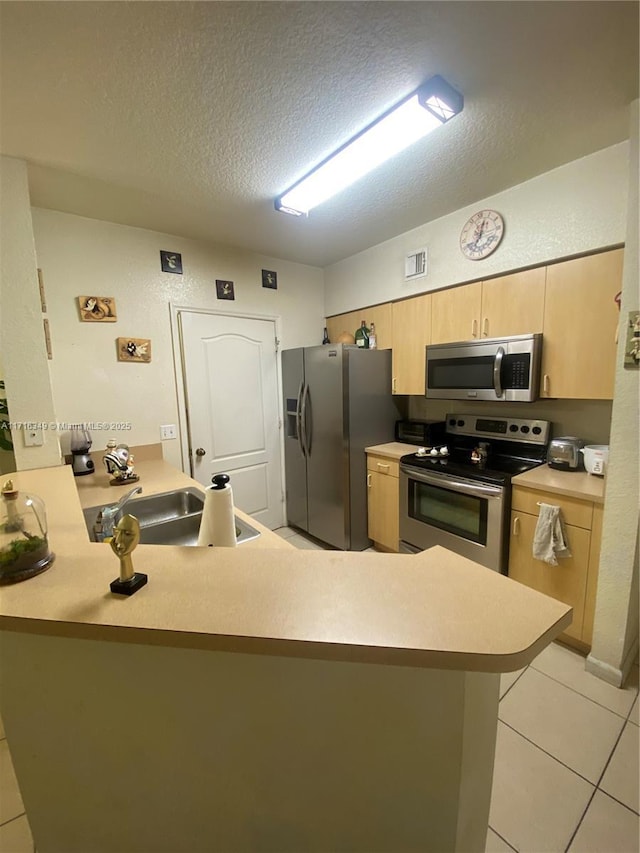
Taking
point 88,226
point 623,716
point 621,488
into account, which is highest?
point 88,226

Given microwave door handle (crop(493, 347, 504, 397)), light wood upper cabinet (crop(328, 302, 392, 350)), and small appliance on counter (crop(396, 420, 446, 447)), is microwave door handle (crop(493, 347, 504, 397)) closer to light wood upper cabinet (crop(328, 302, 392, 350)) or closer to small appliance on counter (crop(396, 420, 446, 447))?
small appliance on counter (crop(396, 420, 446, 447))

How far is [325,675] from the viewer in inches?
28.0

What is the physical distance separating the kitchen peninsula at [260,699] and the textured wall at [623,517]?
1224 mm

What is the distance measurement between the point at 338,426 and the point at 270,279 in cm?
149

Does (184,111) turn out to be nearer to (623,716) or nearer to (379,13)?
(379,13)

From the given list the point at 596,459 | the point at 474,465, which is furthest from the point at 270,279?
the point at 596,459

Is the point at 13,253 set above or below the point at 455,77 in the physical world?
below

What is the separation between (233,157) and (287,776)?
2321 mm

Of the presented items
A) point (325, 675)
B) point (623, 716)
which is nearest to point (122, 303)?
point (325, 675)

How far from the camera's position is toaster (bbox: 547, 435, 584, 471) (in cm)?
202

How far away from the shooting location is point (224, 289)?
2859 mm

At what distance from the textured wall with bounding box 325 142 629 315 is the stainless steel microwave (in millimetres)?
458

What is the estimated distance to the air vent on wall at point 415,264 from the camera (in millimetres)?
2553

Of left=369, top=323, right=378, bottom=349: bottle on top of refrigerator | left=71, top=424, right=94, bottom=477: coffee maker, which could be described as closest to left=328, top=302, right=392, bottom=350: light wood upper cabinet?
left=369, top=323, right=378, bottom=349: bottle on top of refrigerator
